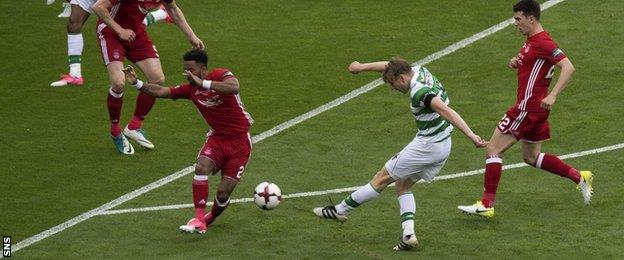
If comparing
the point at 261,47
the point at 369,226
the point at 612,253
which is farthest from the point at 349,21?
the point at 612,253

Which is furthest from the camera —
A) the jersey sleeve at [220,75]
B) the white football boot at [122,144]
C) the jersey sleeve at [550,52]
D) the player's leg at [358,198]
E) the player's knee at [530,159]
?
the white football boot at [122,144]

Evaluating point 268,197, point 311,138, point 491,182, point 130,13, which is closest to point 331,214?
point 268,197

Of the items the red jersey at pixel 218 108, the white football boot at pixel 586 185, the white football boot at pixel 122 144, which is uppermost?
the red jersey at pixel 218 108

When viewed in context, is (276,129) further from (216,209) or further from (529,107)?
(529,107)

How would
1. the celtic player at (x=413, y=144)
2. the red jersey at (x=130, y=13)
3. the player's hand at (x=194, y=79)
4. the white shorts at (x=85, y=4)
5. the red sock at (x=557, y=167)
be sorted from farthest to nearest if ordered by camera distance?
the white shorts at (x=85, y=4), the red jersey at (x=130, y=13), the red sock at (x=557, y=167), the player's hand at (x=194, y=79), the celtic player at (x=413, y=144)

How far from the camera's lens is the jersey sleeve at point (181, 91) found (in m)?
14.8

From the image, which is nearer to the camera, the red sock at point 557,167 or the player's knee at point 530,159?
the red sock at point 557,167

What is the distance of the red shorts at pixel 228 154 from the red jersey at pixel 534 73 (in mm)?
3087

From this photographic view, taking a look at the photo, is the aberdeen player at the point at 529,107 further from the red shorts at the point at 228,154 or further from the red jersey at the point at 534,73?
the red shorts at the point at 228,154

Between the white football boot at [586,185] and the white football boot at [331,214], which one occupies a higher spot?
the white football boot at [586,185]

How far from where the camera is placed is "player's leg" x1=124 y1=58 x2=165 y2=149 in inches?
692

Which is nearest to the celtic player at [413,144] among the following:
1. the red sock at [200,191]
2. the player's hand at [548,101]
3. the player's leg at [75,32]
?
the player's hand at [548,101]

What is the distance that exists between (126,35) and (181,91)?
236cm

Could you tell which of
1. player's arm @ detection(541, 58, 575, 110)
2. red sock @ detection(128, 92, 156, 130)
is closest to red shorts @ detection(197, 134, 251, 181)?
red sock @ detection(128, 92, 156, 130)
